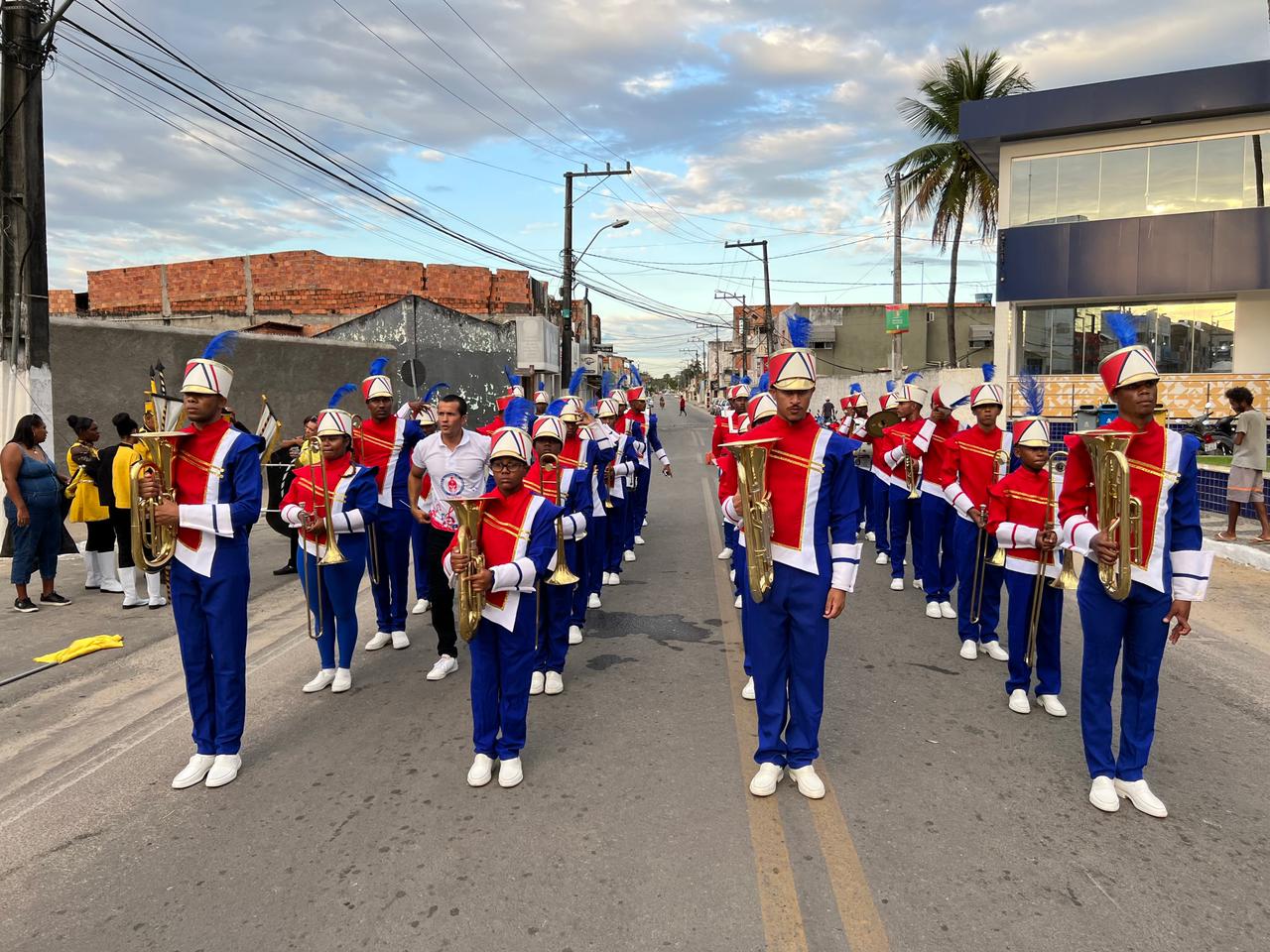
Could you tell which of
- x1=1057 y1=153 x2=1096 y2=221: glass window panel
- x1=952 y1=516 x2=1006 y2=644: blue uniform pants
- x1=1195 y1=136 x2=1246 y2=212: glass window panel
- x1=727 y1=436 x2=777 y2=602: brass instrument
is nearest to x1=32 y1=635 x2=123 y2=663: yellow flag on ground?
x1=727 y1=436 x2=777 y2=602: brass instrument

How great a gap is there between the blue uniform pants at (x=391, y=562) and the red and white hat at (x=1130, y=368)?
5.06m

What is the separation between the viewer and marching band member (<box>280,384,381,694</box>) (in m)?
5.45

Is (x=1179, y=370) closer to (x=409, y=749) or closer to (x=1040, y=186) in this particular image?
(x=1040, y=186)

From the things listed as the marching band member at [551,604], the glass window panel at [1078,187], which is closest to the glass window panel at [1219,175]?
the glass window panel at [1078,187]

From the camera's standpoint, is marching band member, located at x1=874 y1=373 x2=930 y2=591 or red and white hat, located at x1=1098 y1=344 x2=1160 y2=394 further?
marching band member, located at x1=874 y1=373 x2=930 y2=591

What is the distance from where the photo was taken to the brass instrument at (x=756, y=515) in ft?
12.6

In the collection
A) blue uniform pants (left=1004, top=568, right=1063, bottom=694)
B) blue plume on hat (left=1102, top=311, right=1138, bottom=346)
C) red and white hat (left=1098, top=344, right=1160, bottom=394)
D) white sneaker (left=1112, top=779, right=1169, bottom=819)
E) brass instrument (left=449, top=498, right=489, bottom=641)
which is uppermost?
blue plume on hat (left=1102, top=311, right=1138, bottom=346)

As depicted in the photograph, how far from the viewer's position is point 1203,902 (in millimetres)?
3119

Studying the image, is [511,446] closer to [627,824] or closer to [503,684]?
[503,684]

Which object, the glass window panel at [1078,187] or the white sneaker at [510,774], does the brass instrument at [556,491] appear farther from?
the glass window panel at [1078,187]

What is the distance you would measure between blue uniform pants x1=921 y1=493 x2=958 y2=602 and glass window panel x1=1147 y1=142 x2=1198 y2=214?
17.4 metres

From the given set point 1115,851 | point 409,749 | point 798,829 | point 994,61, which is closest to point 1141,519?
point 1115,851

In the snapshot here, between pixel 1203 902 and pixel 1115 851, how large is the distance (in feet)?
1.26

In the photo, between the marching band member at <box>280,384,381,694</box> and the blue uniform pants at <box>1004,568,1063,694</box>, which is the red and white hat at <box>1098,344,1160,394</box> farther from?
the marching band member at <box>280,384,381,694</box>
